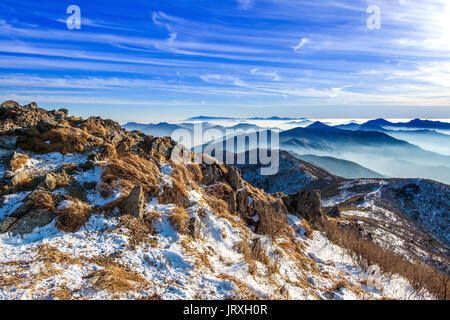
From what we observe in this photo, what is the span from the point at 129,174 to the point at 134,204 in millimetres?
1585

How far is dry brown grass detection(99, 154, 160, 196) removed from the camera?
6.89m

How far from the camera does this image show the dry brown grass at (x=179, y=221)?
6.22 meters

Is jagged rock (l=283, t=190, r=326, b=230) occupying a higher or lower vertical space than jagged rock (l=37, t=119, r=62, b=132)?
lower

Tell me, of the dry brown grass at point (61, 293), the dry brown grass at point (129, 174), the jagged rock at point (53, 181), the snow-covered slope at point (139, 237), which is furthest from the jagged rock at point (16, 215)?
the dry brown grass at point (61, 293)

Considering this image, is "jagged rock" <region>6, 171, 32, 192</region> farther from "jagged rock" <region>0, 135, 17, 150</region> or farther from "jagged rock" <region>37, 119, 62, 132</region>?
"jagged rock" <region>37, 119, 62, 132</region>

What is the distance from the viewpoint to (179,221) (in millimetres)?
6316

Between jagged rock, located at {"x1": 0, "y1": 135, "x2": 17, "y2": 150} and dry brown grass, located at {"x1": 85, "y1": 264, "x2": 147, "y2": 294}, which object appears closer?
dry brown grass, located at {"x1": 85, "y1": 264, "x2": 147, "y2": 294}

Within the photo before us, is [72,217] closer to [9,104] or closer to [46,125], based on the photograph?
[46,125]

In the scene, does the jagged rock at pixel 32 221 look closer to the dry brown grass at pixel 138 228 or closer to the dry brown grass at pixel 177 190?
the dry brown grass at pixel 138 228

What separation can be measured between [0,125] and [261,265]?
11538mm

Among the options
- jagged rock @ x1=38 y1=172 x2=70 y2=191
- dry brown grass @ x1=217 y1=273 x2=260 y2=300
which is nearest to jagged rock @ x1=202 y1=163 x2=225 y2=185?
jagged rock @ x1=38 y1=172 x2=70 y2=191

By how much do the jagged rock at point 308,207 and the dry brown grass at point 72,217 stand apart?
11467 mm

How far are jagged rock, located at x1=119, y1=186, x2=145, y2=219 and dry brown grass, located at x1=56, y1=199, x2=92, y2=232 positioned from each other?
2.91 feet

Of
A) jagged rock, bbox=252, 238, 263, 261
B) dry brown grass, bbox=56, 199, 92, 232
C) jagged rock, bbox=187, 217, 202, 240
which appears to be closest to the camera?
dry brown grass, bbox=56, 199, 92, 232
